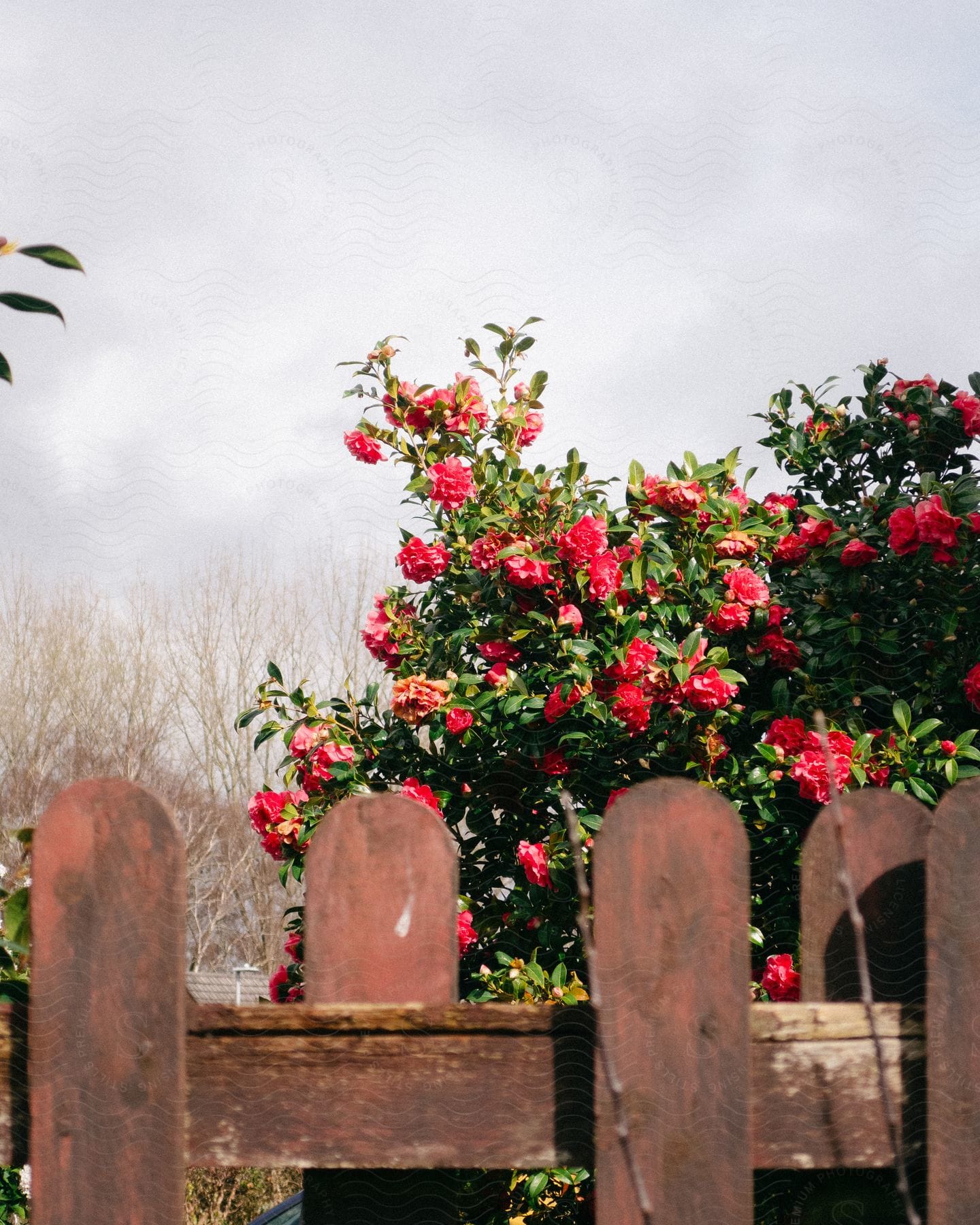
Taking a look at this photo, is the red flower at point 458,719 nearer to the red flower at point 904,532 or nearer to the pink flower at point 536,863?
the pink flower at point 536,863

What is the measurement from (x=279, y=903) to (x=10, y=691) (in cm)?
578

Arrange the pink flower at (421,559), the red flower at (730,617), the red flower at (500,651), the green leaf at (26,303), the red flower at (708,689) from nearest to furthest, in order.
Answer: the green leaf at (26,303), the red flower at (708,689), the red flower at (730,617), the red flower at (500,651), the pink flower at (421,559)

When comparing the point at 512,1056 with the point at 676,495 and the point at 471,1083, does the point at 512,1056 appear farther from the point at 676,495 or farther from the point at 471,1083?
the point at 676,495

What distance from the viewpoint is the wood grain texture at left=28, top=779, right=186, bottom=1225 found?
1003mm

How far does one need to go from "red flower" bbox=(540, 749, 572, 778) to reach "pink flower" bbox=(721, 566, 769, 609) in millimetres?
496

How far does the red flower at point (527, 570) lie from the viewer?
8.25ft

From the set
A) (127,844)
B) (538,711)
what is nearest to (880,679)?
(538,711)

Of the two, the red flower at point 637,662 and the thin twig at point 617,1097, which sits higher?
the red flower at point 637,662

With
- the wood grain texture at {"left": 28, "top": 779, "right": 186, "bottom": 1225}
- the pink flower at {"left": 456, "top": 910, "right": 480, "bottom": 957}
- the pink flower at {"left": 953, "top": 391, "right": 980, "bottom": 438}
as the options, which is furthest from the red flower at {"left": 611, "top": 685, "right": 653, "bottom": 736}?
the wood grain texture at {"left": 28, "top": 779, "right": 186, "bottom": 1225}

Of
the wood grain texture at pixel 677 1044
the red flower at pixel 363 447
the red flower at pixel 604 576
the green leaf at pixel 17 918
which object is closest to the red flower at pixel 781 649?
the red flower at pixel 604 576

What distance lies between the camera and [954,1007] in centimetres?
101

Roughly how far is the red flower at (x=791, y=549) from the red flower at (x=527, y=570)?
1.85 ft

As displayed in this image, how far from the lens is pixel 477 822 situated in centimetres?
260

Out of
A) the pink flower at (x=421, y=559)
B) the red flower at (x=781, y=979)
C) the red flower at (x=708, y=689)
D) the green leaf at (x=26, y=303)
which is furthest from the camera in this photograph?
the pink flower at (x=421, y=559)
